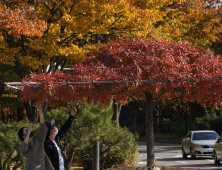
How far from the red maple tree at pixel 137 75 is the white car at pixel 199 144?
35.8 feet

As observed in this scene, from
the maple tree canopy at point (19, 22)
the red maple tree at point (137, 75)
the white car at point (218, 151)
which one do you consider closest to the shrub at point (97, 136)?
the red maple tree at point (137, 75)

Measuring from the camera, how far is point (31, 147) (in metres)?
5.82

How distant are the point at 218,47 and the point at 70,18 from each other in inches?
636

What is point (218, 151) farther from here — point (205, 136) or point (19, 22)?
point (19, 22)

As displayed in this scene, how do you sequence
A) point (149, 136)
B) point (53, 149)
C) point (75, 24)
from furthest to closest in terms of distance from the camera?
point (75, 24) < point (149, 136) < point (53, 149)

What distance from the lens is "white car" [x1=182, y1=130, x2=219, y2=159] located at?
63.2ft

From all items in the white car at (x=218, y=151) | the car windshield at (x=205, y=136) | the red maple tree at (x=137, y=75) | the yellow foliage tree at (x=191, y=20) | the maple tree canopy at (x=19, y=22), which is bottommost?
the white car at (x=218, y=151)

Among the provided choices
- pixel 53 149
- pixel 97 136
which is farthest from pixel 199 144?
pixel 53 149

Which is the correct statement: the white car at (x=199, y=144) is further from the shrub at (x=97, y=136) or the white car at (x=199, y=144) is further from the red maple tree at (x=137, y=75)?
the red maple tree at (x=137, y=75)

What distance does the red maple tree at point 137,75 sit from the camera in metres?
7.82

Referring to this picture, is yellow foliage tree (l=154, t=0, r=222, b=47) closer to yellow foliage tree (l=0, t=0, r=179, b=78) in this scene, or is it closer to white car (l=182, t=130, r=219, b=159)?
yellow foliage tree (l=0, t=0, r=179, b=78)

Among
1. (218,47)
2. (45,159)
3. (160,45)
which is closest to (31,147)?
(45,159)

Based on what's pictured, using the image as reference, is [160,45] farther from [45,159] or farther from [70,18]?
[70,18]

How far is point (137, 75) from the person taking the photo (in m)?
7.79
